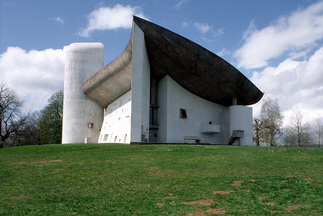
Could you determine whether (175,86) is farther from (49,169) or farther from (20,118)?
(20,118)

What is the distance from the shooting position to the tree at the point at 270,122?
3988cm

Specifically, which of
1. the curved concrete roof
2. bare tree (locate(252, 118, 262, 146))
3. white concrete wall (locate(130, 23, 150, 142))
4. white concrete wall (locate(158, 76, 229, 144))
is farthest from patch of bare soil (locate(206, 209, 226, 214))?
bare tree (locate(252, 118, 262, 146))

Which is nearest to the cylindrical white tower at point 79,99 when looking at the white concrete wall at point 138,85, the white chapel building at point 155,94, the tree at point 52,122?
the white chapel building at point 155,94

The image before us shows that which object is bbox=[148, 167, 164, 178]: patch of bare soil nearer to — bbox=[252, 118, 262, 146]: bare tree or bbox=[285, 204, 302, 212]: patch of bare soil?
bbox=[285, 204, 302, 212]: patch of bare soil

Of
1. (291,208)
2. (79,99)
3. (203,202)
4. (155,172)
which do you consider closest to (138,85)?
(155,172)

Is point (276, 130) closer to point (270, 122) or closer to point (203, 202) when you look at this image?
point (270, 122)

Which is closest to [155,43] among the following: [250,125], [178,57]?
[178,57]

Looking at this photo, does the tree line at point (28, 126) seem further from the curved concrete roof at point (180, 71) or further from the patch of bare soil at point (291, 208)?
the patch of bare soil at point (291, 208)

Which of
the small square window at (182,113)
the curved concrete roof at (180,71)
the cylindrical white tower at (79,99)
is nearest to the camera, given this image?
the curved concrete roof at (180,71)

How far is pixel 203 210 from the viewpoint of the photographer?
603cm

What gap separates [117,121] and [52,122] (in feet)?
62.7

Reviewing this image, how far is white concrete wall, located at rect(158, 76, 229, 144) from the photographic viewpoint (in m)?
26.8

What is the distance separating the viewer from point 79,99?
114 ft

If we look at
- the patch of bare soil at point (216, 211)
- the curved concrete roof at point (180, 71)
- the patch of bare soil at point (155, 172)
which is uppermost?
the curved concrete roof at point (180, 71)
